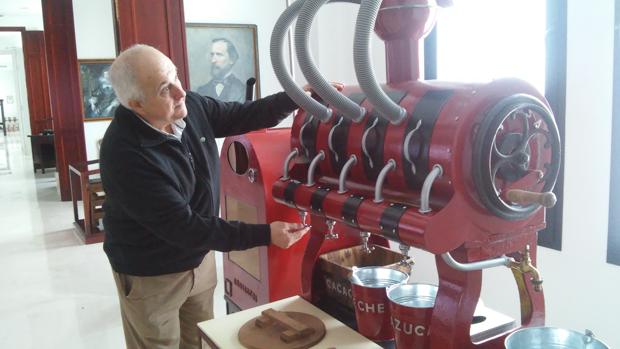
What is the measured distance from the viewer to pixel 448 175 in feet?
3.20

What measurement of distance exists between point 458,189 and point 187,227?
2.56ft

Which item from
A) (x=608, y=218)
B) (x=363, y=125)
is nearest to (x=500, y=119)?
(x=363, y=125)

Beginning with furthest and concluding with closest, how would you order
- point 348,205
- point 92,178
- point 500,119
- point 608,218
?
point 92,178 → point 608,218 → point 348,205 → point 500,119

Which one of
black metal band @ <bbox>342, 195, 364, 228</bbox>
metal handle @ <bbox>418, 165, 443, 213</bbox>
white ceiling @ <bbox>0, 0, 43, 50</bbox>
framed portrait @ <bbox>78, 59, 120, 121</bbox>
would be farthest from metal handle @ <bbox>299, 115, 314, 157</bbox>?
white ceiling @ <bbox>0, 0, 43, 50</bbox>

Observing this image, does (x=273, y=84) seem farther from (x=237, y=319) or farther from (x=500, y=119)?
(x=500, y=119)

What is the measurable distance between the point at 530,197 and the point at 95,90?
20.6ft

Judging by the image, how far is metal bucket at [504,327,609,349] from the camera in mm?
972

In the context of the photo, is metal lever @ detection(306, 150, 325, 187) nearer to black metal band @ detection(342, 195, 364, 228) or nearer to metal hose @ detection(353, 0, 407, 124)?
black metal band @ detection(342, 195, 364, 228)

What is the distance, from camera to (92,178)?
15.8 ft

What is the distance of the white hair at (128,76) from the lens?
1.45 meters

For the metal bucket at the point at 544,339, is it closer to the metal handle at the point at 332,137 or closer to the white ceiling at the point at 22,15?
the metal handle at the point at 332,137

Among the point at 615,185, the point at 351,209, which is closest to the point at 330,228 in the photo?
the point at 351,209

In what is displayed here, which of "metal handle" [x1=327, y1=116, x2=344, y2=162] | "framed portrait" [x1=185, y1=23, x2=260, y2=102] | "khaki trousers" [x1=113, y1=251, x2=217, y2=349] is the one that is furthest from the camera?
"framed portrait" [x1=185, y1=23, x2=260, y2=102]

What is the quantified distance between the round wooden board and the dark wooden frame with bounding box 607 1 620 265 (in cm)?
137
